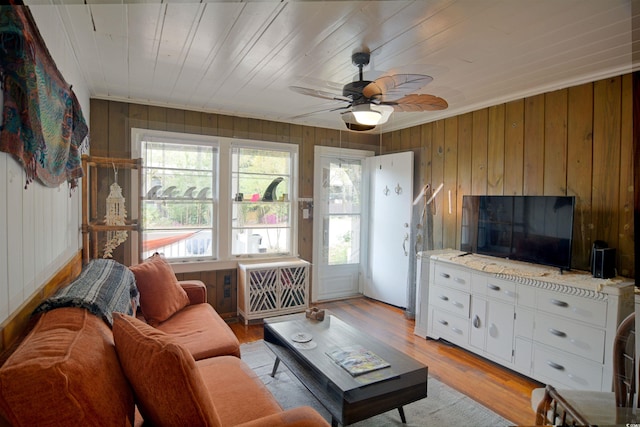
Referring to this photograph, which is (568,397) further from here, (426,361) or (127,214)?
(127,214)

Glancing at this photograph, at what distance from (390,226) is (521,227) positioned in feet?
5.25

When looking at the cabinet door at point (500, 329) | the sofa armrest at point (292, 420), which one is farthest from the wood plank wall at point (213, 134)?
the sofa armrest at point (292, 420)

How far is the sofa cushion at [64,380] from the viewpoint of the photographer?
819mm

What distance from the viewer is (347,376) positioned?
1.75 m

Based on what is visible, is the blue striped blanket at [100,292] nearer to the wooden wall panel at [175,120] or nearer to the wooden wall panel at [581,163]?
the wooden wall panel at [175,120]

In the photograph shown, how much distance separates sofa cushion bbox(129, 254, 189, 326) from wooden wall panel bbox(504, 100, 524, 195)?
2908 millimetres

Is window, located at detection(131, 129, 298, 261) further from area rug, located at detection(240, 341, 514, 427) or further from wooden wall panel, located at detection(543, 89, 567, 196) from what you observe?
wooden wall panel, located at detection(543, 89, 567, 196)

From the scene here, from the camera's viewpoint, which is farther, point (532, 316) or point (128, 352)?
point (532, 316)

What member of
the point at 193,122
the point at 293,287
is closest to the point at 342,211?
the point at 293,287

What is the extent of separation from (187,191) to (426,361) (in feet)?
8.81

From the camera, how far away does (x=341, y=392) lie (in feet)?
5.33

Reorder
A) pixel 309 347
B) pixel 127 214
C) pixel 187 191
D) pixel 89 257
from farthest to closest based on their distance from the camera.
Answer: pixel 187 191 → pixel 127 214 → pixel 89 257 → pixel 309 347

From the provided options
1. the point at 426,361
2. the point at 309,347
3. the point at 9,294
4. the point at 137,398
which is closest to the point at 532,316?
the point at 426,361

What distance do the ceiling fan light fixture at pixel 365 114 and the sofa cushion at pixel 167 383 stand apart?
5.34ft
